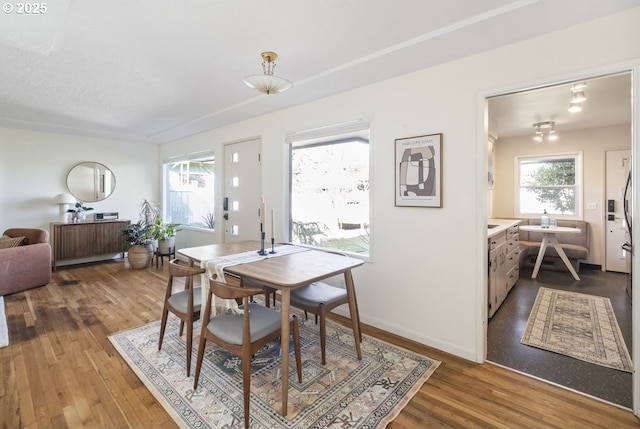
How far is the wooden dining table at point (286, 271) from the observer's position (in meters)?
1.76

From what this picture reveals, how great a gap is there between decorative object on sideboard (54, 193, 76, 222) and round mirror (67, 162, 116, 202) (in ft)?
1.13

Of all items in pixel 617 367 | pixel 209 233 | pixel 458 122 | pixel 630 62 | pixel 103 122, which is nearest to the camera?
pixel 630 62

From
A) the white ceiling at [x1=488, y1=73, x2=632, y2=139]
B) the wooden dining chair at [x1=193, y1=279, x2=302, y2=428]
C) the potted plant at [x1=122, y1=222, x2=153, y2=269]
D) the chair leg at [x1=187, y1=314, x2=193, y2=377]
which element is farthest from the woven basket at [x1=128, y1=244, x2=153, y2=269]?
the white ceiling at [x1=488, y1=73, x2=632, y2=139]

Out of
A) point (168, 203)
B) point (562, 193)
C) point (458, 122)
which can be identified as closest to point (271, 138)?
point (458, 122)

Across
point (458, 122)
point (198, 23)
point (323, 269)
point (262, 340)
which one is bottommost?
point (262, 340)

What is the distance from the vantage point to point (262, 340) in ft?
5.86

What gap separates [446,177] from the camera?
2465 mm

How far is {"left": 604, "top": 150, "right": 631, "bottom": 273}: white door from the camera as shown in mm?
4758

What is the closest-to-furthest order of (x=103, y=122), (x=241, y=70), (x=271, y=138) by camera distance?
1. (x=241, y=70)
2. (x=271, y=138)
3. (x=103, y=122)

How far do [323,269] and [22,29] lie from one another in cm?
276

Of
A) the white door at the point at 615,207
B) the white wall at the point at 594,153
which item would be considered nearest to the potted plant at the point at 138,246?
the white wall at the point at 594,153

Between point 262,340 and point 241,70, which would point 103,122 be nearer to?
point 241,70

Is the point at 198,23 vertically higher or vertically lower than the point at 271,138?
higher

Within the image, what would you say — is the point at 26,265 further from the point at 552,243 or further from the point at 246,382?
the point at 552,243
